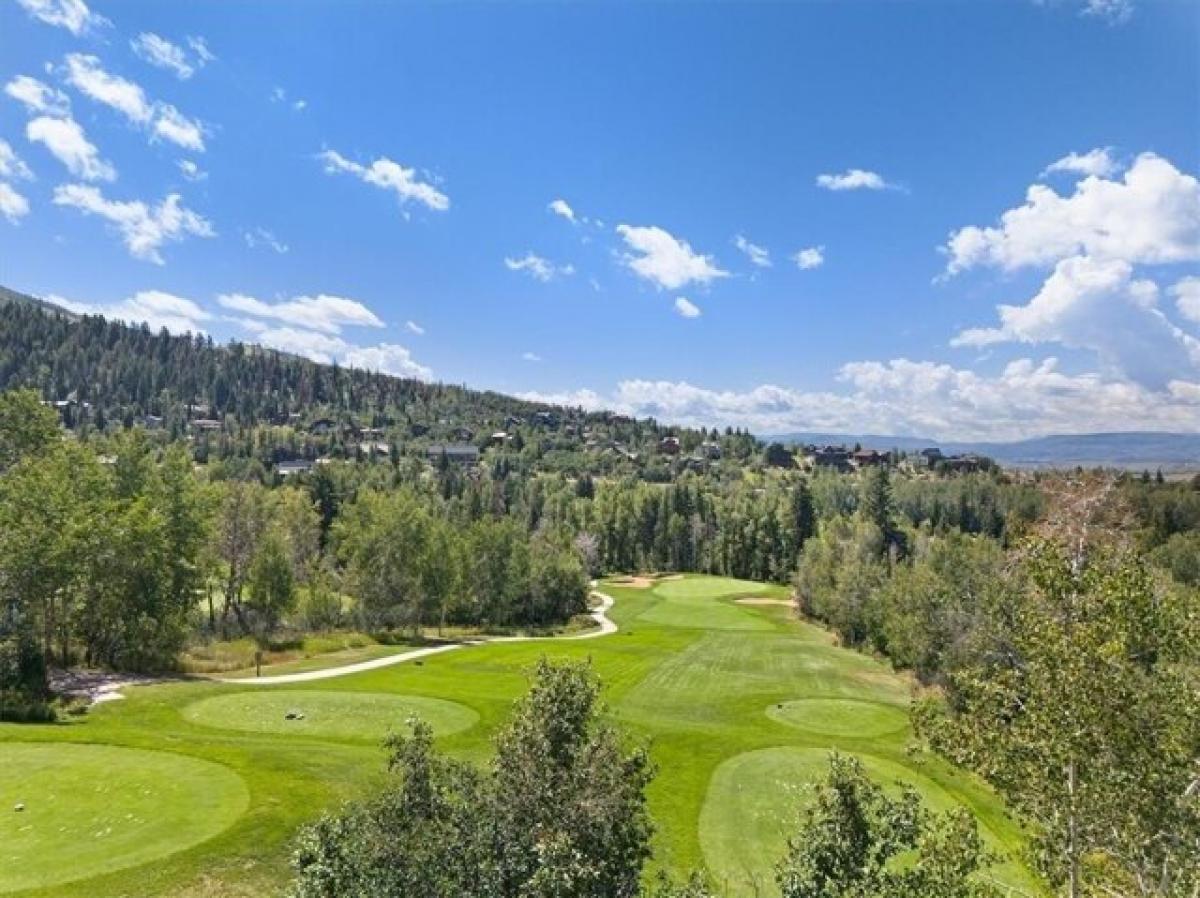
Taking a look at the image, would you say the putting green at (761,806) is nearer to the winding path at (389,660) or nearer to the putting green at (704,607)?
the winding path at (389,660)

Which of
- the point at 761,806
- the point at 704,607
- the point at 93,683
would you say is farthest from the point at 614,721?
the point at 704,607

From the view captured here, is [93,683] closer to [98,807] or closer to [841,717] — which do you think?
[98,807]

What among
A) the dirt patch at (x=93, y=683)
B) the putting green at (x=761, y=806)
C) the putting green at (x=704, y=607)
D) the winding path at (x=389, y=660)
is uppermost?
the dirt patch at (x=93, y=683)

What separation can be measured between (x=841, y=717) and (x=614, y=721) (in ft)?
51.2

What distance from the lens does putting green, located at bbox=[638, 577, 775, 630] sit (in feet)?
288

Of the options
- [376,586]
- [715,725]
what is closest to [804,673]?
[715,725]

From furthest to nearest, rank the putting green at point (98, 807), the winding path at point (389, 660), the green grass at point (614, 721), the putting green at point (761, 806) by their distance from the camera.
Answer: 1. the winding path at point (389, 660)
2. the putting green at point (761, 806)
3. the green grass at point (614, 721)
4. the putting green at point (98, 807)

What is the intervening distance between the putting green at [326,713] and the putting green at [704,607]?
49688 mm

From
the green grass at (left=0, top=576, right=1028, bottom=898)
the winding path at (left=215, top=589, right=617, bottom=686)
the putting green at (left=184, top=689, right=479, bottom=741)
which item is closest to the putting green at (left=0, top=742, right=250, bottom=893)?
the green grass at (left=0, top=576, right=1028, bottom=898)

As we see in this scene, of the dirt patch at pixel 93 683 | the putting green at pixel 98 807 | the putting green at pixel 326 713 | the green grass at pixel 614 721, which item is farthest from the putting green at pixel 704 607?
the putting green at pixel 98 807

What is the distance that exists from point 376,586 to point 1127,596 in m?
67.1

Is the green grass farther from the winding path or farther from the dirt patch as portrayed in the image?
the winding path

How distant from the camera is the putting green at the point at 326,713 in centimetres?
3356

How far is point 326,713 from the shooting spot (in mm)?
36531
